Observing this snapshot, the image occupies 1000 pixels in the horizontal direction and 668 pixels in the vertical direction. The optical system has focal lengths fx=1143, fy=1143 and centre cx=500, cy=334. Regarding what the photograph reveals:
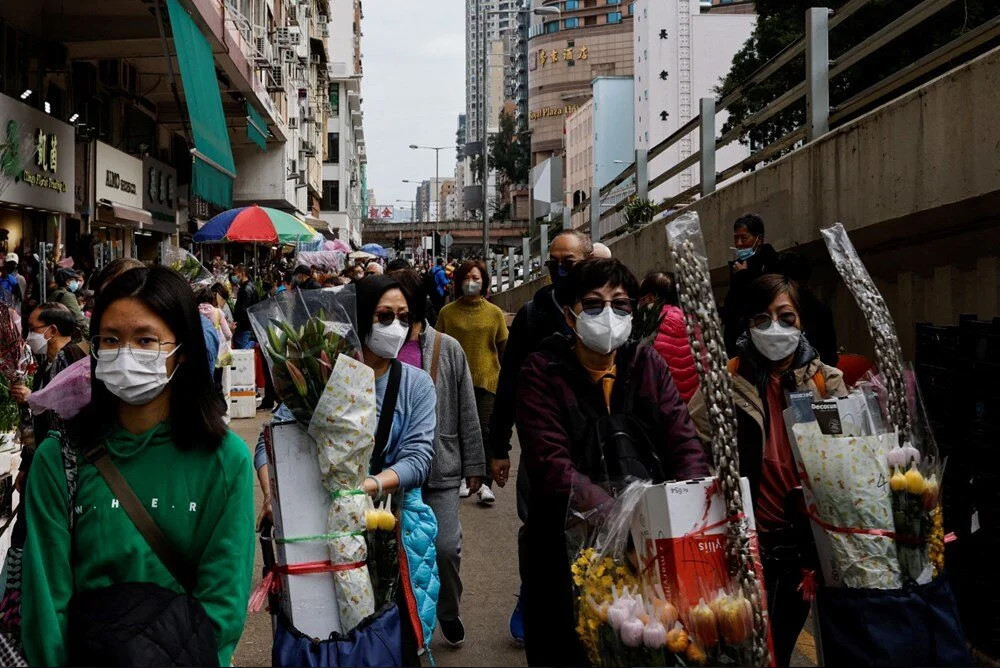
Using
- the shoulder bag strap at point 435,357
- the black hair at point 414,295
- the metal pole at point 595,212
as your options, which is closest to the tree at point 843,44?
the metal pole at point 595,212

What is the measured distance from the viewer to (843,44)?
25109 mm

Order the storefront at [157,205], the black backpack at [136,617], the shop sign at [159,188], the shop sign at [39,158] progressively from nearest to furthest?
the black backpack at [136,617] → the shop sign at [39,158] → the shop sign at [159,188] → the storefront at [157,205]

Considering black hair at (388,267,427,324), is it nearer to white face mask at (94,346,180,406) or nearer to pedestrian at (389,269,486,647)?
pedestrian at (389,269,486,647)

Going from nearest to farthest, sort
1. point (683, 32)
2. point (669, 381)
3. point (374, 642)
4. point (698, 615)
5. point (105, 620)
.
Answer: point (105, 620) < point (698, 615) < point (374, 642) < point (669, 381) < point (683, 32)

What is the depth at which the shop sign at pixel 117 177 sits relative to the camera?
20203 millimetres

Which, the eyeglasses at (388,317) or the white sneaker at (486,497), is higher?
the eyeglasses at (388,317)

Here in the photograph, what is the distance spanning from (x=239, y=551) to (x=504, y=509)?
236 inches

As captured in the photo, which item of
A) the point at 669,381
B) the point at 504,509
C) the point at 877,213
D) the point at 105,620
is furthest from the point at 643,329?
the point at 504,509

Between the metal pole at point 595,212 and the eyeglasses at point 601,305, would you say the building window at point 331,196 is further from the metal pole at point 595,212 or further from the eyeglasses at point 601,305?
the eyeglasses at point 601,305

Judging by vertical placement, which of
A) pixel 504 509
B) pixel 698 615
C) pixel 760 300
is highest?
pixel 760 300

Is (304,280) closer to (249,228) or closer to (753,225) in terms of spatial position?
(249,228)

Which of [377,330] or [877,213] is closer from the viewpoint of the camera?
[377,330]

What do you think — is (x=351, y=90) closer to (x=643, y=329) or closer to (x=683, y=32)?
(x=683, y=32)

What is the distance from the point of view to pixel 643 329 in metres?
4.71
